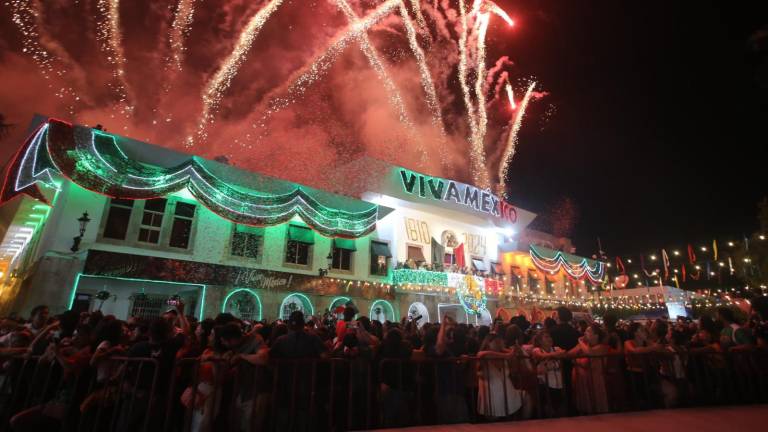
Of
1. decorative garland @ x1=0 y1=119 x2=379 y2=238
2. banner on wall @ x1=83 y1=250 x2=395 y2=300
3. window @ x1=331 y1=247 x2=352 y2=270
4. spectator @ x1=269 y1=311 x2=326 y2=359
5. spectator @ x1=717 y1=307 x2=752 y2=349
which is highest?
decorative garland @ x1=0 y1=119 x2=379 y2=238

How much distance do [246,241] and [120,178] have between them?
16.7ft

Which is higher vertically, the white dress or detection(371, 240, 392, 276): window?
detection(371, 240, 392, 276): window

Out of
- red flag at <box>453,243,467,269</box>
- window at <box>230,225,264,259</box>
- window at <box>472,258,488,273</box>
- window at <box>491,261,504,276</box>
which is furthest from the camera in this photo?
window at <box>491,261,504,276</box>

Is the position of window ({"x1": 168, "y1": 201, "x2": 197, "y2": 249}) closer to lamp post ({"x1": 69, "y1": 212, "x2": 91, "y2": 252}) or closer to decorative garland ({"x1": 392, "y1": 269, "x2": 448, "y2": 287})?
lamp post ({"x1": 69, "y1": 212, "x2": 91, "y2": 252})

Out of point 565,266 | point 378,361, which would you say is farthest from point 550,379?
point 565,266

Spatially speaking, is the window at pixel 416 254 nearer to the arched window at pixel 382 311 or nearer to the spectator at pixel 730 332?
the arched window at pixel 382 311

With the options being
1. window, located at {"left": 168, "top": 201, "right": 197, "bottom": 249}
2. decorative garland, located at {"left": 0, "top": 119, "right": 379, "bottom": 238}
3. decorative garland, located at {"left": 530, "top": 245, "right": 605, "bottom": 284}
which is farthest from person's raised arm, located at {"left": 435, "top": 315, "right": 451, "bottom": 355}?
decorative garland, located at {"left": 530, "top": 245, "right": 605, "bottom": 284}

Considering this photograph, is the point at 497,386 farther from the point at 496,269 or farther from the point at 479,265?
the point at 496,269

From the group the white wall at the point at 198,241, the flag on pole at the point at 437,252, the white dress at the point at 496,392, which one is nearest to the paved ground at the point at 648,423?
the white dress at the point at 496,392

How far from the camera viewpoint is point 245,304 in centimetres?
1559

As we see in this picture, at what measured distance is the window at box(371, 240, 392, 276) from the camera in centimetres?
1952

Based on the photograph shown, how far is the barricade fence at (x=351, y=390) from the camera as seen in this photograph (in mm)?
4438

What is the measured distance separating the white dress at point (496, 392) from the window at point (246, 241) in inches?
481

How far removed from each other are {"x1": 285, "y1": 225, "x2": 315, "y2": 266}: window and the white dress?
12.4m
